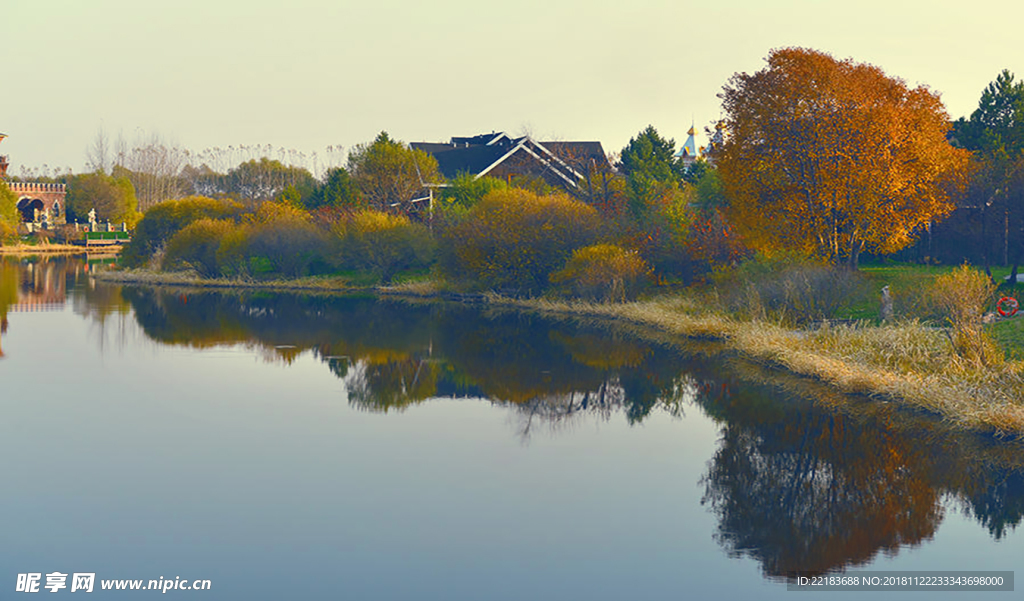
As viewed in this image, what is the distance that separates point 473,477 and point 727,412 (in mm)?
6413

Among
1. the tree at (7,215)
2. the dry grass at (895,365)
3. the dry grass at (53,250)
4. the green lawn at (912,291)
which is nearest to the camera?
the dry grass at (895,365)

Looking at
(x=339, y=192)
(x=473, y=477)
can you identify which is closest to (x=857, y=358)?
(x=473, y=477)

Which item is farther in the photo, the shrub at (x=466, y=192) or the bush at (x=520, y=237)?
the shrub at (x=466, y=192)

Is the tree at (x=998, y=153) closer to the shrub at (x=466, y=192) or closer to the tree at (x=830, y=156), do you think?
the tree at (x=830, y=156)

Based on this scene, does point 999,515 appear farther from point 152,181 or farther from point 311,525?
point 152,181

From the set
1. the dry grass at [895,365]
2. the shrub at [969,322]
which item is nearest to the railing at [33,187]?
the dry grass at [895,365]

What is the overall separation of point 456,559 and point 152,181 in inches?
5112

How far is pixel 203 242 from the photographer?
180ft

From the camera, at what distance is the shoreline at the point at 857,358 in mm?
15344

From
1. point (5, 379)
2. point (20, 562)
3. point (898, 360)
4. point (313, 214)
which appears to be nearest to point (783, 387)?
point (898, 360)

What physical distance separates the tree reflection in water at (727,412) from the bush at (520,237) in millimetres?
3841

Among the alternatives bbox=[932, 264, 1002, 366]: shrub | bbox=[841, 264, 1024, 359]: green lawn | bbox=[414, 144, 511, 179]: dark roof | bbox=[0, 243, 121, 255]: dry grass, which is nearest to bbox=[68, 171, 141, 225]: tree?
bbox=[0, 243, 121, 255]: dry grass

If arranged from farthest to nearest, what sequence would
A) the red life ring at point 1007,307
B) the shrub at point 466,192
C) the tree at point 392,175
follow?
the tree at point 392,175 < the shrub at point 466,192 < the red life ring at point 1007,307

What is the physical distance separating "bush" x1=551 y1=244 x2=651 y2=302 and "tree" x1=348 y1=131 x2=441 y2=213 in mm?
23336
